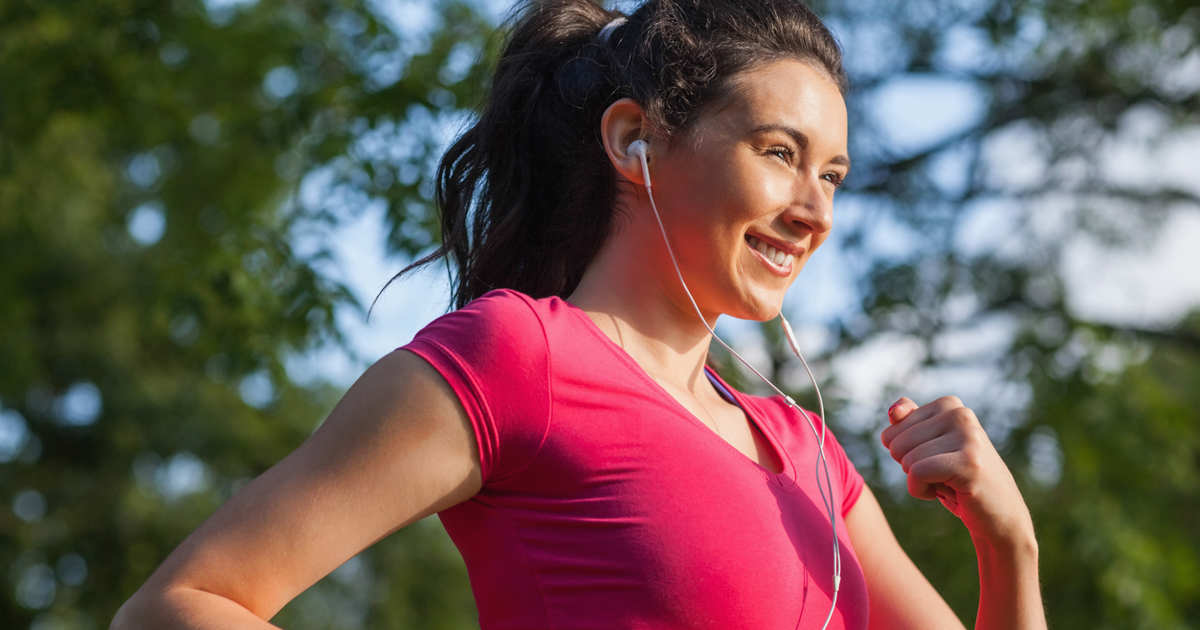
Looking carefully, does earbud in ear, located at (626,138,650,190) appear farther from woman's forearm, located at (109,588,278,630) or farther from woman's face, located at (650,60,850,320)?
woman's forearm, located at (109,588,278,630)

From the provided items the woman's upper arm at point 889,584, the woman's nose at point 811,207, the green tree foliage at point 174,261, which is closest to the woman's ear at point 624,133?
the woman's nose at point 811,207

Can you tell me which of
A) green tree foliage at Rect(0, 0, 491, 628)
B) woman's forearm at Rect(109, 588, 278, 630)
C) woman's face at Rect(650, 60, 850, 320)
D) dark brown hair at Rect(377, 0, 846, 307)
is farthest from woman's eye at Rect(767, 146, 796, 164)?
green tree foliage at Rect(0, 0, 491, 628)

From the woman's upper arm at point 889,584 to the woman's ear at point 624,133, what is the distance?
637 millimetres

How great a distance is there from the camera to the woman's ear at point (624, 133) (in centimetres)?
170

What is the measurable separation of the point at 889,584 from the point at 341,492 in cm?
92

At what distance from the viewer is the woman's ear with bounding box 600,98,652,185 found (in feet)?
5.59

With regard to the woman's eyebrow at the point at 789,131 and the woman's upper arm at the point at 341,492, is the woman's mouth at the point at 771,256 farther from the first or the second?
the woman's upper arm at the point at 341,492

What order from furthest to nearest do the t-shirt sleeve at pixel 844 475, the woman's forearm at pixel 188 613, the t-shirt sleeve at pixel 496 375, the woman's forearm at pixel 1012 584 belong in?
the t-shirt sleeve at pixel 844 475 → the woman's forearm at pixel 1012 584 → the t-shirt sleeve at pixel 496 375 → the woman's forearm at pixel 188 613

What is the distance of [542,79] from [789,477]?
743mm

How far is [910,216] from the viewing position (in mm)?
6809

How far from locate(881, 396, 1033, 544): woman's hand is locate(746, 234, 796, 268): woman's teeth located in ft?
0.83

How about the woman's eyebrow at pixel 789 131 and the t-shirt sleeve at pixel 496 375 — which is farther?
the woman's eyebrow at pixel 789 131

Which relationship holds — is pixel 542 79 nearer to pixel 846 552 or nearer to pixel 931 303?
pixel 846 552

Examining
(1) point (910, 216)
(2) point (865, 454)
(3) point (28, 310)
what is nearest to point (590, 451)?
(2) point (865, 454)
